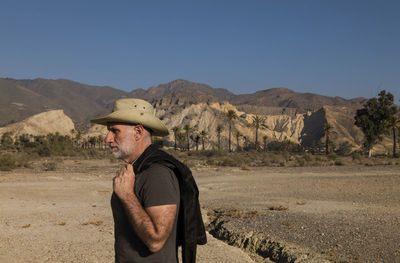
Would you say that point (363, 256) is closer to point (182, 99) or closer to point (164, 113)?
point (164, 113)

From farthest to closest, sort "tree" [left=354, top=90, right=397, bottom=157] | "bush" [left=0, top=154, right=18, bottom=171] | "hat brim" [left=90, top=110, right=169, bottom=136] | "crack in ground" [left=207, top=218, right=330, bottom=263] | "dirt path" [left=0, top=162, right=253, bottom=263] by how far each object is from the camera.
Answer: "tree" [left=354, top=90, right=397, bottom=157]
"bush" [left=0, top=154, right=18, bottom=171]
"dirt path" [left=0, top=162, right=253, bottom=263]
"crack in ground" [left=207, top=218, right=330, bottom=263]
"hat brim" [left=90, top=110, right=169, bottom=136]

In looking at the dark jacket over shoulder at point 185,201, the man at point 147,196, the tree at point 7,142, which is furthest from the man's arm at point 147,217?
the tree at point 7,142

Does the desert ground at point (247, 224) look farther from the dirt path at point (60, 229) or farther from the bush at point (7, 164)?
the bush at point (7, 164)

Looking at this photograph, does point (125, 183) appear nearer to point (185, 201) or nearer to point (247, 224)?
point (185, 201)

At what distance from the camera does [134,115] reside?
2.92 metres

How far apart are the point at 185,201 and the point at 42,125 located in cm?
13140

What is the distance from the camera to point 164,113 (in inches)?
6644

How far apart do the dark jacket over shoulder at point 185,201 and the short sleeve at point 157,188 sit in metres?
0.08

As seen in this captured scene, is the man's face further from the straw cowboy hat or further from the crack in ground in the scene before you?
the crack in ground

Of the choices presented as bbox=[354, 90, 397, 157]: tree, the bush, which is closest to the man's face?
the bush

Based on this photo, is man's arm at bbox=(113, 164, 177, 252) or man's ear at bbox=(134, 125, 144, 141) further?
man's ear at bbox=(134, 125, 144, 141)

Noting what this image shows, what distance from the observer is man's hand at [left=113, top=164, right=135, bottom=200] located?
248cm

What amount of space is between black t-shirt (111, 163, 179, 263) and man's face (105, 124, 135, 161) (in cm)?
36

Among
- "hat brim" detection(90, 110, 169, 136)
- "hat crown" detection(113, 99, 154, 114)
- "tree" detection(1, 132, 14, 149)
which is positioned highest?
"hat crown" detection(113, 99, 154, 114)
